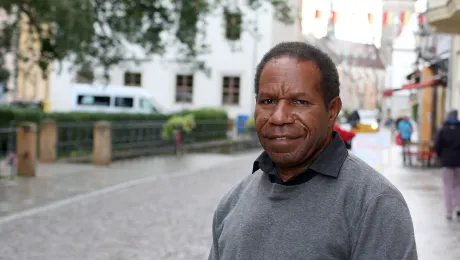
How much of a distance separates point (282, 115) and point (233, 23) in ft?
63.2

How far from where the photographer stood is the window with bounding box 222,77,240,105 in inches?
1930

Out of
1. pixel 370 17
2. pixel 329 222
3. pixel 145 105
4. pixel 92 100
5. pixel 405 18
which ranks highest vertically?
pixel 405 18

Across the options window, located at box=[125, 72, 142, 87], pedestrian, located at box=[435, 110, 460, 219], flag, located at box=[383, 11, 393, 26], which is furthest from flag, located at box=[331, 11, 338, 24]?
window, located at box=[125, 72, 142, 87]

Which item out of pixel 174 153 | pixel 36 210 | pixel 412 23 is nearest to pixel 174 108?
pixel 412 23

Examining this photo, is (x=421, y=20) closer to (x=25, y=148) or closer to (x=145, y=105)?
(x=145, y=105)

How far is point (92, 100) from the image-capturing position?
1593 inches

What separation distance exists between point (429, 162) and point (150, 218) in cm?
1464

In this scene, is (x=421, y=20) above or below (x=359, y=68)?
above

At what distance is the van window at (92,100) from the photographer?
3994cm

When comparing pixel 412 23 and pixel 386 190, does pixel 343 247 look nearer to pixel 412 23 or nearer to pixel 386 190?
pixel 386 190

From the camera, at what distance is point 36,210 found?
11836 millimetres

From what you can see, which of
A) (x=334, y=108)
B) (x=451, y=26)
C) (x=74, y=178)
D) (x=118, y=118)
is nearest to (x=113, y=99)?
(x=118, y=118)

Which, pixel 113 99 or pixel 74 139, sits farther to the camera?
pixel 113 99

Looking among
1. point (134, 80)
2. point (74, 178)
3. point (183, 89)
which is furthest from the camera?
point (134, 80)
